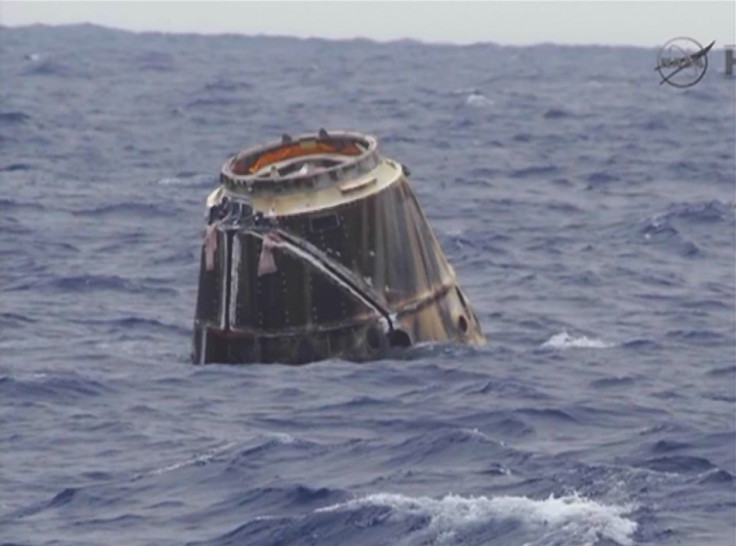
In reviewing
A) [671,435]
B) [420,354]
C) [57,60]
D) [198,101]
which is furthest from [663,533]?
[57,60]

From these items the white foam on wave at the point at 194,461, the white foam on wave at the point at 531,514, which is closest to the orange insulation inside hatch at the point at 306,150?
the white foam on wave at the point at 194,461

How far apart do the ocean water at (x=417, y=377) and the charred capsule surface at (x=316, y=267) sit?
1.89ft

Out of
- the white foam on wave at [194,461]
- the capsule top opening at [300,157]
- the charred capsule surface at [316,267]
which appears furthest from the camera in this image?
the capsule top opening at [300,157]

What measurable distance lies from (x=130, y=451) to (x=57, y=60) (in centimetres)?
10522

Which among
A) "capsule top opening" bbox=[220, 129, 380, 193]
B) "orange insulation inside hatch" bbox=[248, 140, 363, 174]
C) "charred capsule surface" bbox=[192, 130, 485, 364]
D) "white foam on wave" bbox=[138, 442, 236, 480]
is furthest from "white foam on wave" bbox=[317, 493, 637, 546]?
"orange insulation inside hatch" bbox=[248, 140, 363, 174]

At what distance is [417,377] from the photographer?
33.7m

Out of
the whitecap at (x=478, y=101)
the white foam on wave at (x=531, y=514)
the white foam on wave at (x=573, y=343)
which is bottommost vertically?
the whitecap at (x=478, y=101)

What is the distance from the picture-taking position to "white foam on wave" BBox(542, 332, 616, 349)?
123 feet

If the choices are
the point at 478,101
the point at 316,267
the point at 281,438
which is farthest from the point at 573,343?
the point at 478,101

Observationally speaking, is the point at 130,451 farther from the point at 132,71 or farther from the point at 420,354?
the point at 132,71

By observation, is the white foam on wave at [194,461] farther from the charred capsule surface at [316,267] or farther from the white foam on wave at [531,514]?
the charred capsule surface at [316,267]

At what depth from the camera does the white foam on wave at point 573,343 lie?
3753cm

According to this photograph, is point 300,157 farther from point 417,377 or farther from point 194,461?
point 194,461

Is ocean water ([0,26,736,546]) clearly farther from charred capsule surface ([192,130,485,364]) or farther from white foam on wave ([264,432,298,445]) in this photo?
charred capsule surface ([192,130,485,364])
